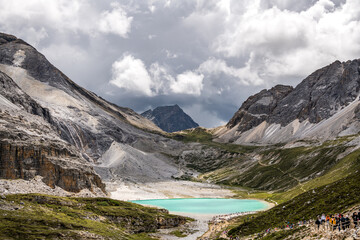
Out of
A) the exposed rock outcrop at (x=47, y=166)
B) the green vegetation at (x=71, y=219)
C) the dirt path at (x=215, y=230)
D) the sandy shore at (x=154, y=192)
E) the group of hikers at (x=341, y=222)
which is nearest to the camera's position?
the group of hikers at (x=341, y=222)

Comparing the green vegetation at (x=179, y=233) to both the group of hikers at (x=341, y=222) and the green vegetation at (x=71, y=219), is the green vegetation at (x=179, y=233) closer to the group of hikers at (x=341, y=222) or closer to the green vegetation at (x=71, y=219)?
the green vegetation at (x=71, y=219)

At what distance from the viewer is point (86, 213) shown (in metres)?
72.7

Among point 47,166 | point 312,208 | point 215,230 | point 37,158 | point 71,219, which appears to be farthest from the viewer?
point 47,166

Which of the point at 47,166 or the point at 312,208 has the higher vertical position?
the point at 47,166

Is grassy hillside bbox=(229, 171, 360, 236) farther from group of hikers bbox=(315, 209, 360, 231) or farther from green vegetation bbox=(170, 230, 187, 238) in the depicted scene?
green vegetation bbox=(170, 230, 187, 238)

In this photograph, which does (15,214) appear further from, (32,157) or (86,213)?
(32,157)

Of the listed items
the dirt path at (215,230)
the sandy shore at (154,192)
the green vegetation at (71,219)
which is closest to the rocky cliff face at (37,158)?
the green vegetation at (71,219)

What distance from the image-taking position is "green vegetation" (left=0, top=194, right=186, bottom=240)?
154ft

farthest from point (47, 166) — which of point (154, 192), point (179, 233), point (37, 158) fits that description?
point (154, 192)

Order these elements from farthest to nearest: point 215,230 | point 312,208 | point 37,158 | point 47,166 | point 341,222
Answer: point 47,166, point 37,158, point 215,230, point 312,208, point 341,222

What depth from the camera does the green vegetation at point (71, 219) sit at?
154 feet

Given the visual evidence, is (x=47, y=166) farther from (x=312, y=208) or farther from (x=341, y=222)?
(x=341, y=222)

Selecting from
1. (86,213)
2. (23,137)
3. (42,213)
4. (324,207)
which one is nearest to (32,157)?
(23,137)

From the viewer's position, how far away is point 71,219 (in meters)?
62.5
